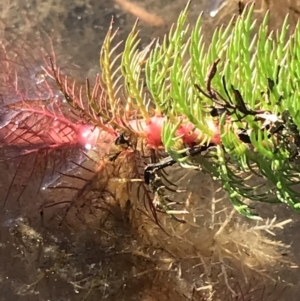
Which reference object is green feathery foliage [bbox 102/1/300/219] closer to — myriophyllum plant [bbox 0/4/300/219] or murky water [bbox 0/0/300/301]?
myriophyllum plant [bbox 0/4/300/219]

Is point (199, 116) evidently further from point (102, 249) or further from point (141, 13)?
point (141, 13)

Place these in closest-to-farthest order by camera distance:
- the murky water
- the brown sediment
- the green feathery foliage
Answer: the green feathery foliage → the murky water → the brown sediment

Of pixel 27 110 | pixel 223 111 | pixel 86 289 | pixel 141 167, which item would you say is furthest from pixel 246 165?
pixel 86 289

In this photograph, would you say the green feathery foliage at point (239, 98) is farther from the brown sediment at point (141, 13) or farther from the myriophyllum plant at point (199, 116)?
the brown sediment at point (141, 13)

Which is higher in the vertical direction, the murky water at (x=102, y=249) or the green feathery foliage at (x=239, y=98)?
the green feathery foliage at (x=239, y=98)

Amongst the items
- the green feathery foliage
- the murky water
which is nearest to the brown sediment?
the murky water

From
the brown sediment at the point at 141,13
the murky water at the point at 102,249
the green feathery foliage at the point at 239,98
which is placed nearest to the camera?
the green feathery foliage at the point at 239,98

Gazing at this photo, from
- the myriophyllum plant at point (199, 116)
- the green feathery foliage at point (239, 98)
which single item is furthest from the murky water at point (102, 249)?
the green feathery foliage at point (239, 98)
